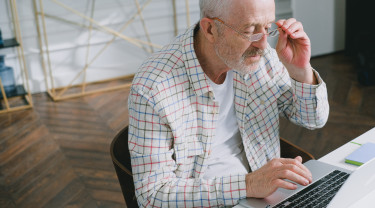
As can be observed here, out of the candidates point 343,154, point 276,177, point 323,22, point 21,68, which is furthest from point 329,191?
point 323,22

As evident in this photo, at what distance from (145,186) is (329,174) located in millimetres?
539

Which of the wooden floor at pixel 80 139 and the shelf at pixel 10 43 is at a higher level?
the shelf at pixel 10 43

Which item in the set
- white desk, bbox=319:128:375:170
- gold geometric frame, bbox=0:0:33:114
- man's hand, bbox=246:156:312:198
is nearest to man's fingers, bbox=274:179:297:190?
man's hand, bbox=246:156:312:198

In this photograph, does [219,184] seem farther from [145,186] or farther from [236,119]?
[236,119]

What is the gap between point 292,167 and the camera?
51.8 inches

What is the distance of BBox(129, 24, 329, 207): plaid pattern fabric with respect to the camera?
4.68ft

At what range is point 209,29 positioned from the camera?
1600mm

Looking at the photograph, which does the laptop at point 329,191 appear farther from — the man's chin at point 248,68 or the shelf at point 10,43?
Answer: the shelf at point 10,43

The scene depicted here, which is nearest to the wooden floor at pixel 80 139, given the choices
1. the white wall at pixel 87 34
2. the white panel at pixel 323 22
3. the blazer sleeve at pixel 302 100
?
the white wall at pixel 87 34

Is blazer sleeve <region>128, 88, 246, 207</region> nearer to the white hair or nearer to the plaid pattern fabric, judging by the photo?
the plaid pattern fabric

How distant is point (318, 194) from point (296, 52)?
57 centimetres

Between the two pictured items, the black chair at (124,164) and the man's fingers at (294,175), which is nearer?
the man's fingers at (294,175)

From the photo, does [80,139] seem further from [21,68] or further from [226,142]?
[226,142]

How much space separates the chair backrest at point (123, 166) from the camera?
153 centimetres
